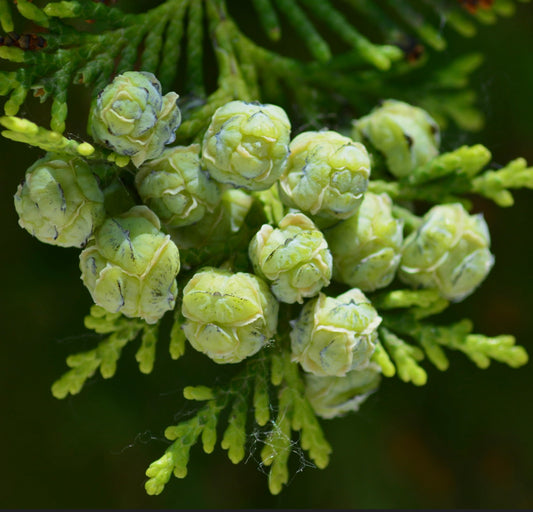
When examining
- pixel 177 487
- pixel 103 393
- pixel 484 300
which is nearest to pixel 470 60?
pixel 484 300

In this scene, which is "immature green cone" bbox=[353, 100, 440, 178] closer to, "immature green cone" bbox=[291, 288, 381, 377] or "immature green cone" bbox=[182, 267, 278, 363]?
"immature green cone" bbox=[291, 288, 381, 377]

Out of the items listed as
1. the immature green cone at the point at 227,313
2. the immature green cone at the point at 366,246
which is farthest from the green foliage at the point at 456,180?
the immature green cone at the point at 227,313

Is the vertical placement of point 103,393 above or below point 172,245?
below

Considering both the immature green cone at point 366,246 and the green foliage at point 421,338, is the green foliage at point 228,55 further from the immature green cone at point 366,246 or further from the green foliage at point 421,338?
the green foliage at point 421,338

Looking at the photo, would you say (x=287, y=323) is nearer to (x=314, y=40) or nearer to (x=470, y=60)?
(x=314, y=40)

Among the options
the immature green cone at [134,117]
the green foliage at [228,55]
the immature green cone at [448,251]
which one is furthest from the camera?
the immature green cone at [448,251]

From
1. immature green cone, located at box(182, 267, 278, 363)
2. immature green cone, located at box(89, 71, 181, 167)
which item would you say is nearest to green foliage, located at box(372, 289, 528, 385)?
A: immature green cone, located at box(182, 267, 278, 363)

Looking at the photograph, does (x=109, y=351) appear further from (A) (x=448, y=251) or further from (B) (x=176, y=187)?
(A) (x=448, y=251)

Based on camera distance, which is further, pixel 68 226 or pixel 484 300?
pixel 484 300

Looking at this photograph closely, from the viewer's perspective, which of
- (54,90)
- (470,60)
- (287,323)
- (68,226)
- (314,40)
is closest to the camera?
(68,226)
